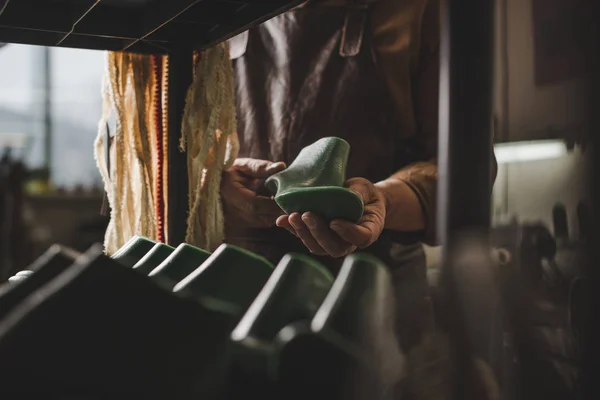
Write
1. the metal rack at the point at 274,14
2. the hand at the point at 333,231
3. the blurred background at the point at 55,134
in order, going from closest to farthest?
the metal rack at the point at 274,14 < the hand at the point at 333,231 < the blurred background at the point at 55,134

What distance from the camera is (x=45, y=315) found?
22cm

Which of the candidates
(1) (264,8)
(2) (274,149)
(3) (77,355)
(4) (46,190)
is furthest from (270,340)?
(4) (46,190)

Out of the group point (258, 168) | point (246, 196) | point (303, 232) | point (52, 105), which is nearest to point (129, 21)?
point (303, 232)

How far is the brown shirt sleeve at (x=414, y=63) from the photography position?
1.05 m

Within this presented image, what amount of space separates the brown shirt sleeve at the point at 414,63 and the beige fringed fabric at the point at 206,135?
0.45 metres

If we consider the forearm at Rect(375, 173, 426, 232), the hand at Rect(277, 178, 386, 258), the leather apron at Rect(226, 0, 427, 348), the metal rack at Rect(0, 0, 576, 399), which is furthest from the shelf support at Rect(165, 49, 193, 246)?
the leather apron at Rect(226, 0, 427, 348)

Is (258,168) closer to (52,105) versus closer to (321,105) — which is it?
(321,105)

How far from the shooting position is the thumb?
34.4 inches

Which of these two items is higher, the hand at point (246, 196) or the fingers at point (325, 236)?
the hand at point (246, 196)

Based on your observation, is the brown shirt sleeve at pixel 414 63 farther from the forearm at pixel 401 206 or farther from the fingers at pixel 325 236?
the fingers at pixel 325 236

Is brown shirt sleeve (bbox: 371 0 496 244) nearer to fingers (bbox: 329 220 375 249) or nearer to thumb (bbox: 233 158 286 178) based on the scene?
thumb (bbox: 233 158 286 178)

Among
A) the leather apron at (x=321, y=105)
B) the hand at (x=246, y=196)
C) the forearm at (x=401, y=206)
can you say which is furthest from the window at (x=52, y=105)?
the forearm at (x=401, y=206)

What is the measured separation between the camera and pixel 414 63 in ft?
3.53

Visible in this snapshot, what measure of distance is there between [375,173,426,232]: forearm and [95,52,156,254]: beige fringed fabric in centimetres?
39
